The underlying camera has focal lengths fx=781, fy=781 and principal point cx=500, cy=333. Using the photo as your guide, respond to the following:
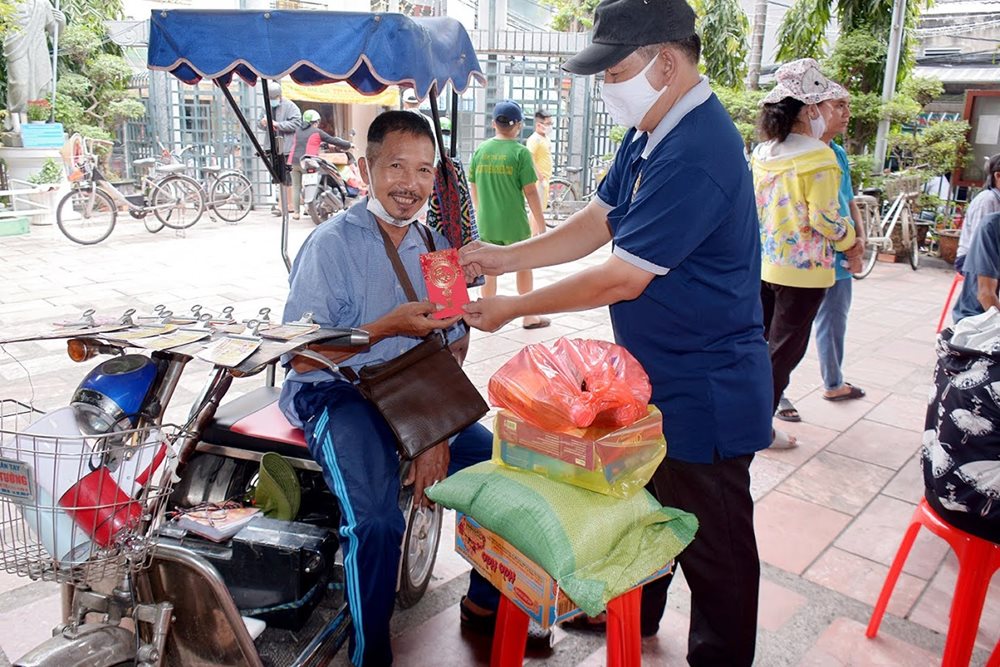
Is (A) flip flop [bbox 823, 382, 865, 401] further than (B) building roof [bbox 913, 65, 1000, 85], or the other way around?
(B) building roof [bbox 913, 65, 1000, 85]

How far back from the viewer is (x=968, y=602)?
2.29 meters

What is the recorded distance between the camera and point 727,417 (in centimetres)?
210

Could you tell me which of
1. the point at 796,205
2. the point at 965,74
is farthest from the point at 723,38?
the point at 796,205

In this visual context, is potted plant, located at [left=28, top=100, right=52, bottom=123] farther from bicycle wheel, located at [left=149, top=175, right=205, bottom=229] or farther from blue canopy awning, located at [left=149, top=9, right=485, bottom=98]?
blue canopy awning, located at [left=149, top=9, right=485, bottom=98]

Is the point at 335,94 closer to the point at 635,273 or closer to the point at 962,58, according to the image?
the point at 635,273

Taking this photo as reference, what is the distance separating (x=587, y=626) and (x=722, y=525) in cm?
80

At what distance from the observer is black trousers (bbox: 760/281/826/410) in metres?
4.00

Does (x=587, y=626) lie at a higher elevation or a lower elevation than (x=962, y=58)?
lower

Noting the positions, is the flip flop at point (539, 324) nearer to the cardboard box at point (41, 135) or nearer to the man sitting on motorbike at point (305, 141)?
the man sitting on motorbike at point (305, 141)

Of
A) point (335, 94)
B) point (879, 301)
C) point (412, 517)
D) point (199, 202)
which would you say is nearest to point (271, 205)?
point (199, 202)

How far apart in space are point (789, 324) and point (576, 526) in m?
2.63

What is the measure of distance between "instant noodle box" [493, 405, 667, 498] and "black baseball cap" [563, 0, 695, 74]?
924mm

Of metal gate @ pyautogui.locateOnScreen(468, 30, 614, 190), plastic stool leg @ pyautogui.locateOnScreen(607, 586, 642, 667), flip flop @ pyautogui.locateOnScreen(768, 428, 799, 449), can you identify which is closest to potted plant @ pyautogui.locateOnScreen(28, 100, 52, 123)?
metal gate @ pyautogui.locateOnScreen(468, 30, 614, 190)

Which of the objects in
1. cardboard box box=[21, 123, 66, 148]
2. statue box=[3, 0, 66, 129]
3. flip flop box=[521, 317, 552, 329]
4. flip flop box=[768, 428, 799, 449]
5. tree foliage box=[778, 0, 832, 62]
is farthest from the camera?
statue box=[3, 0, 66, 129]
